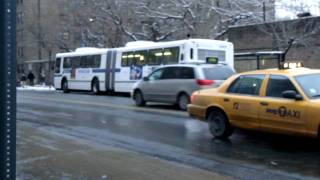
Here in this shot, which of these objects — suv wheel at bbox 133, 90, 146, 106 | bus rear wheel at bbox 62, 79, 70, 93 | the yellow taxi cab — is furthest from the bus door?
the yellow taxi cab

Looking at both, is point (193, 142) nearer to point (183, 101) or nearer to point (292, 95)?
point (292, 95)

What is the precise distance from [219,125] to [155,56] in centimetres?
1607

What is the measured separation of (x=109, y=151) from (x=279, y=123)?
2.96 metres

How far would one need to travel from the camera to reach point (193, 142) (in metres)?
11.1

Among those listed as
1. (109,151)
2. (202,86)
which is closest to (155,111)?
(202,86)

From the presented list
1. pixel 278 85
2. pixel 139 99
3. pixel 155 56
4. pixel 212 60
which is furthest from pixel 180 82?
pixel 278 85

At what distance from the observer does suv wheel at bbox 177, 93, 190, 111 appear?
61.9 ft

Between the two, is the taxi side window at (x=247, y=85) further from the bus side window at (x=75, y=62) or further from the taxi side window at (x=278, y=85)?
the bus side window at (x=75, y=62)

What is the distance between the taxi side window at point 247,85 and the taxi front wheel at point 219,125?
56 centimetres

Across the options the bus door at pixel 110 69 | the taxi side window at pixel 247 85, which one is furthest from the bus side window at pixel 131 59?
the taxi side window at pixel 247 85

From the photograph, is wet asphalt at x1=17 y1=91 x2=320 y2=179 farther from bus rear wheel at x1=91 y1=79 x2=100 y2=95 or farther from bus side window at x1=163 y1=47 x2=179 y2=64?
bus rear wheel at x1=91 y1=79 x2=100 y2=95

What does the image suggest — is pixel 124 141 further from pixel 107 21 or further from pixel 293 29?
pixel 107 21

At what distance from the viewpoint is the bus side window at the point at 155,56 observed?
2681 centimetres

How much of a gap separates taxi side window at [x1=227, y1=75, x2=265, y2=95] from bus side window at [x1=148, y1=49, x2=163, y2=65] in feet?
51.4
